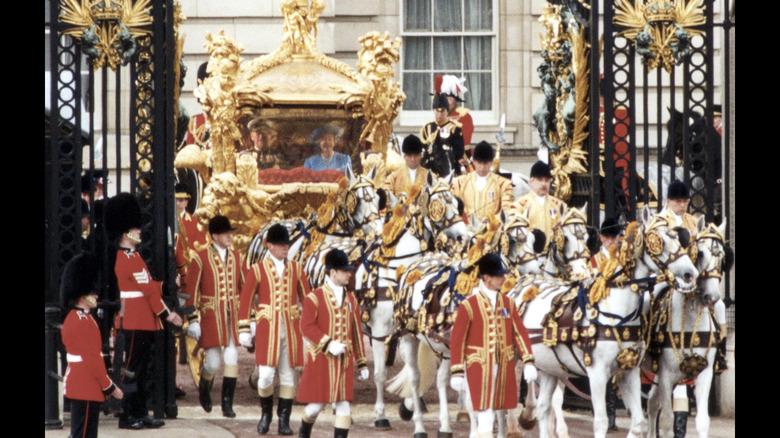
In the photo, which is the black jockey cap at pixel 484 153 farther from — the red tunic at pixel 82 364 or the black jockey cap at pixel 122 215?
the red tunic at pixel 82 364

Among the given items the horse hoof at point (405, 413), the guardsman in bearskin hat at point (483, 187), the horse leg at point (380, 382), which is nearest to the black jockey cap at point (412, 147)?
the guardsman in bearskin hat at point (483, 187)

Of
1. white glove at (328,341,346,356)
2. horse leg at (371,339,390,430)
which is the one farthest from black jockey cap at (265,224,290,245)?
white glove at (328,341,346,356)

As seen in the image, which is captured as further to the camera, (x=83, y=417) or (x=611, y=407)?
(x=611, y=407)

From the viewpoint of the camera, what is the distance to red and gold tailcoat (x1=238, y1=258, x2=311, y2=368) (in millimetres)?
11188

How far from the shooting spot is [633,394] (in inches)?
383

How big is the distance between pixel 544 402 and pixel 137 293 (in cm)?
325

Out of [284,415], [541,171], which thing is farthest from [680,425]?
A: [284,415]

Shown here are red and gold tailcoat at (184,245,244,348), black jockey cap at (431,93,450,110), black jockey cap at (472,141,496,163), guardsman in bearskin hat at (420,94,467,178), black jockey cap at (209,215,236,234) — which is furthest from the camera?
black jockey cap at (431,93,450,110)

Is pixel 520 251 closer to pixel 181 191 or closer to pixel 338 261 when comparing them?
pixel 338 261

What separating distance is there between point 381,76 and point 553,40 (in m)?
2.30

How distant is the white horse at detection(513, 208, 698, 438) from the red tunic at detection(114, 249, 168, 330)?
3007 millimetres

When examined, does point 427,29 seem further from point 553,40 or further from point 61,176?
point 61,176

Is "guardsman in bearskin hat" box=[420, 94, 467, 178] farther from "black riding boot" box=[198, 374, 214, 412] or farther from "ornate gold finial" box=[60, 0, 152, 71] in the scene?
"ornate gold finial" box=[60, 0, 152, 71]

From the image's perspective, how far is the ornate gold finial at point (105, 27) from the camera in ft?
37.0
